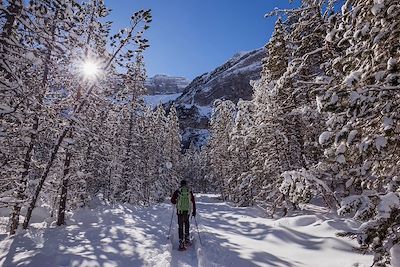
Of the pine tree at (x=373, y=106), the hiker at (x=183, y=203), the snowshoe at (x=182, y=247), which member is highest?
the pine tree at (x=373, y=106)

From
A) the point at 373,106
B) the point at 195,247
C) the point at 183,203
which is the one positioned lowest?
the point at 195,247

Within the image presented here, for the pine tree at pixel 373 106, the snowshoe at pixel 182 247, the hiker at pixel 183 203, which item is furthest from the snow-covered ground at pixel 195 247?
the pine tree at pixel 373 106

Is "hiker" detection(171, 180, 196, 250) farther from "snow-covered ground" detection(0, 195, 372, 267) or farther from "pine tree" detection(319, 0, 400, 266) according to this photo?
"pine tree" detection(319, 0, 400, 266)

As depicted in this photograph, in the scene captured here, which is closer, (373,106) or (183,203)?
(373,106)

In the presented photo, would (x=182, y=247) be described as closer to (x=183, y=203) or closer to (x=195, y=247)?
(x=195, y=247)

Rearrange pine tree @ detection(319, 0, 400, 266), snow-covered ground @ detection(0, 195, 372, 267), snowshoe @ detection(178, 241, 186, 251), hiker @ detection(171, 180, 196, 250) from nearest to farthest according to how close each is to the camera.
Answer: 1. pine tree @ detection(319, 0, 400, 266)
2. snow-covered ground @ detection(0, 195, 372, 267)
3. snowshoe @ detection(178, 241, 186, 251)
4. hiker @ detection(171, 180, 196, 250)

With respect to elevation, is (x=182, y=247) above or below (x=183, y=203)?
below

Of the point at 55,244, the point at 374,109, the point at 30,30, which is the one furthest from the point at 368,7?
the point at 55,244

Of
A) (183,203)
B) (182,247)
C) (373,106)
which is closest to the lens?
(373,106)

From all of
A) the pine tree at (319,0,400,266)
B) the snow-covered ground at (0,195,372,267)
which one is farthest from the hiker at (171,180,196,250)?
the pine tree at (319,0,400,266)

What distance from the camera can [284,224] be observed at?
47.2 ft

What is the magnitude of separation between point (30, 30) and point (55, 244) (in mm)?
7215

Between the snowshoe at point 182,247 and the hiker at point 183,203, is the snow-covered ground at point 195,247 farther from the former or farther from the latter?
the hiker at point 183,203

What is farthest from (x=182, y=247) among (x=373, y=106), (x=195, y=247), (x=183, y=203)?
(x=373, y=106)
